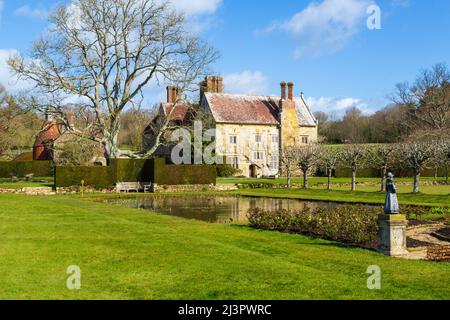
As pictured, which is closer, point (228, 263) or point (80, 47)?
point (228, 263)

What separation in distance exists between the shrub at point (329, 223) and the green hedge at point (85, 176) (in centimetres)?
1911

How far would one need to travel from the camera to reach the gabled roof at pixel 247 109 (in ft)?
165

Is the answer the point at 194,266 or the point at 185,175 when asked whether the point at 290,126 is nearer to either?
the point at 185,175

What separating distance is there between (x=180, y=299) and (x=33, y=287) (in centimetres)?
214


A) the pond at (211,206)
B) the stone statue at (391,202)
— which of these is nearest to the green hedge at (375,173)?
the pond at (211,206)

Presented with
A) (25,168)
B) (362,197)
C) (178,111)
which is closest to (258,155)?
(178,111)

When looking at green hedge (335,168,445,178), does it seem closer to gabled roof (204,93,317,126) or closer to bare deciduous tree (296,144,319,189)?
gabled roof (204,93,317,126)

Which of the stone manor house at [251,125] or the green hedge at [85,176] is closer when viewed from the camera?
the green hedge at [85,176]

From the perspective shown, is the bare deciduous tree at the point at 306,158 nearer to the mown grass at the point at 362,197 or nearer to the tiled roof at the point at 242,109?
the mown grass at the point at 362,197
